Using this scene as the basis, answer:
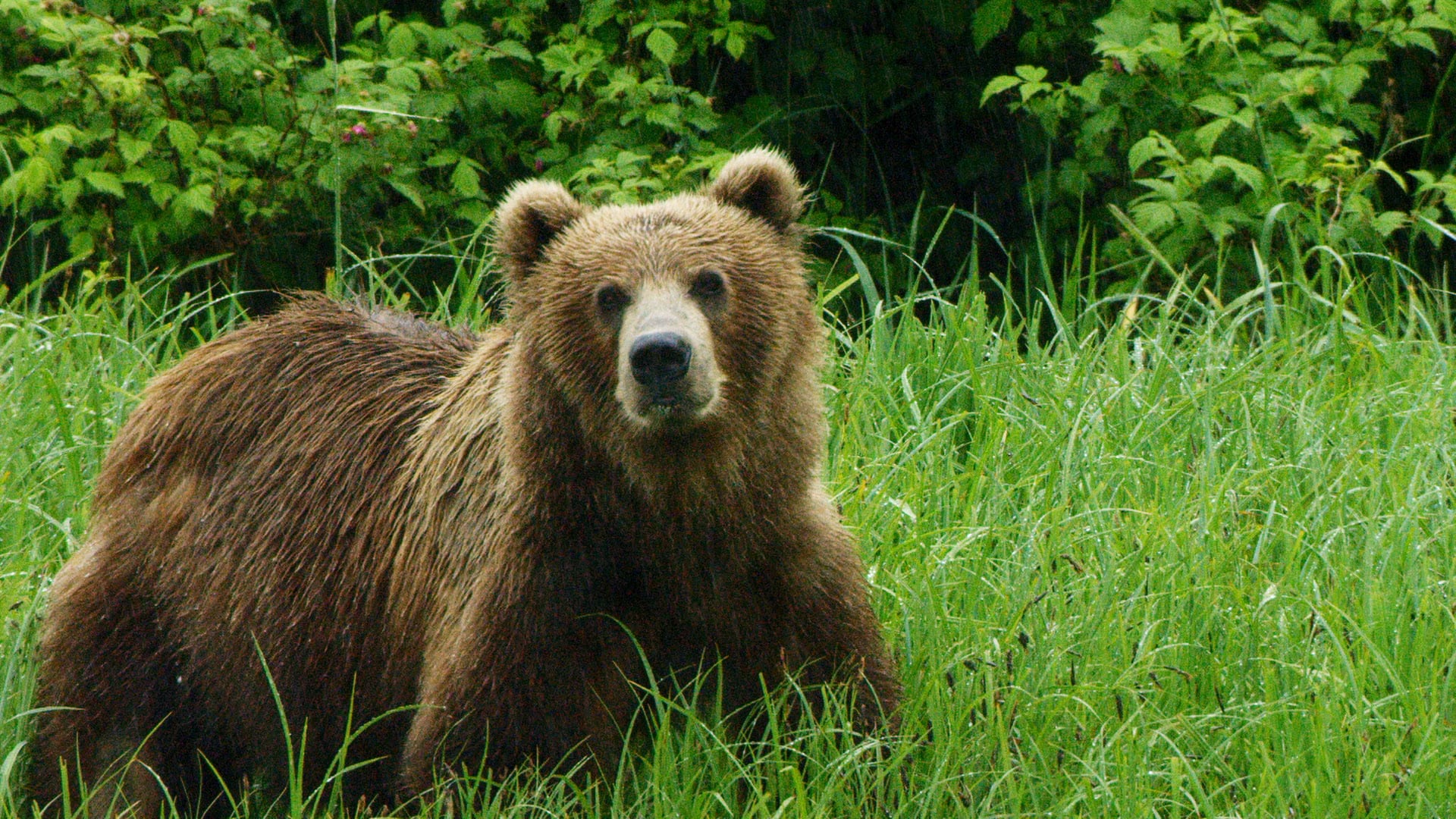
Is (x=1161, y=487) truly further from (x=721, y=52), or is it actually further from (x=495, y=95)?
(x=721, y=52)

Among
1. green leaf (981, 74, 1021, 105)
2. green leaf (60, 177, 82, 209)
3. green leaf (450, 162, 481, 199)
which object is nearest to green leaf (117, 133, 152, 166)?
green leaf (60, 177, 82, 209)

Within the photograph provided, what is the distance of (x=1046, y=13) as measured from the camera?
7.03m

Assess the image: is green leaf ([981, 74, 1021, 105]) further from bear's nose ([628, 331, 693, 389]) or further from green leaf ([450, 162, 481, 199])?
bear's nose ([628, 331, 693, 389])

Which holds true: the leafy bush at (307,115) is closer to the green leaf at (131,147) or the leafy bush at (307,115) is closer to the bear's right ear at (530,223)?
the green leaf at (131,147)

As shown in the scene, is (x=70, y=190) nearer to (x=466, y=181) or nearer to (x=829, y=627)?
(x=466, y=181)

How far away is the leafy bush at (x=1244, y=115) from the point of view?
5629mm

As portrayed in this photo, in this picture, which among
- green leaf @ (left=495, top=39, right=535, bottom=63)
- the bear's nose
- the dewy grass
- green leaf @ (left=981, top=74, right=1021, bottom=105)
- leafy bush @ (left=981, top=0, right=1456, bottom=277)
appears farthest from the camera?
green leaf @ (left=495, top=39, right=535, bottom=63)

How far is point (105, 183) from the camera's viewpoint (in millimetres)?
6137

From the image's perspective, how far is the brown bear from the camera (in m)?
3.33

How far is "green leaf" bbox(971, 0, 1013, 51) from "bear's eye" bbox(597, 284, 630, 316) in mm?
3666

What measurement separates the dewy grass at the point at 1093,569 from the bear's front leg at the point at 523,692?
73mm

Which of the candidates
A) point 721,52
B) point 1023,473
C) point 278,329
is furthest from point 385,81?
point 1023,473

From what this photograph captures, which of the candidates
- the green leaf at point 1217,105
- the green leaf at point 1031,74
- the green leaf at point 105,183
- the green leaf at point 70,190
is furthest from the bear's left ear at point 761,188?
the green leaf at point 70,190

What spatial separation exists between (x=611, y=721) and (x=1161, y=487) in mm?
1597
